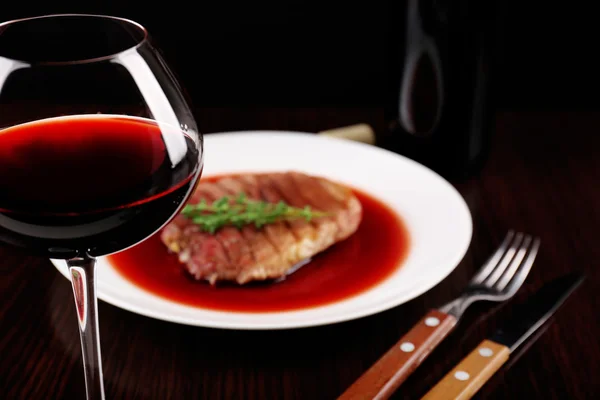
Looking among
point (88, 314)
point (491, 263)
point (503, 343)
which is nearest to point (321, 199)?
point (491, 263)

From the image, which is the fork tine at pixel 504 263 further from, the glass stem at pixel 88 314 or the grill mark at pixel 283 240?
the glass stem at pixel 88 314

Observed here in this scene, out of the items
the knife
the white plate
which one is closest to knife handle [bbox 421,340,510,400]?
the knife

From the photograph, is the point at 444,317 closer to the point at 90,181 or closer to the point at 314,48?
the point at 90,181

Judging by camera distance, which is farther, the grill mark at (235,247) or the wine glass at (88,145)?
the grill mark at (235,247)

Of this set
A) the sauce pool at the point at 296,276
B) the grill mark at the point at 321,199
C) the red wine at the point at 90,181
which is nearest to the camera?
the red wine at the point at 90,181

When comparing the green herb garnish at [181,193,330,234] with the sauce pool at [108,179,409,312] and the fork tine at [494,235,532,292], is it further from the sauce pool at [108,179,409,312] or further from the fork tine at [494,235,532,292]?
the fork tine at [494,235,532,292]

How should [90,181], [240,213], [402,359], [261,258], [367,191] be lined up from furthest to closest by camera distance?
[367,191] < [240,213] < [261,258] < [402,359] < [90,181]

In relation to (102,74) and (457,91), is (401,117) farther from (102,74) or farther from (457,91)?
(102,74)

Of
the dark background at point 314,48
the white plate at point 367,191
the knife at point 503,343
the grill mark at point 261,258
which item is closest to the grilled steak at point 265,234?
the grill mark at point 261,258

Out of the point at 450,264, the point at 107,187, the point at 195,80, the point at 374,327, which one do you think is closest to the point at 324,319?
the point at 374,327
